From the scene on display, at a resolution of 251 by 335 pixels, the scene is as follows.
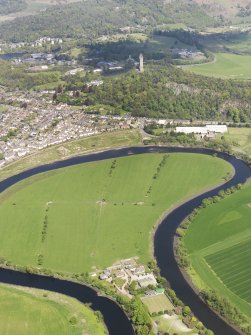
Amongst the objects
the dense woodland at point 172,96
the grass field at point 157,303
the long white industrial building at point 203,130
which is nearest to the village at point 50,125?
the long white industrial building at point 203,130

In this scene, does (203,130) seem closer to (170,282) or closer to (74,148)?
(74,148)

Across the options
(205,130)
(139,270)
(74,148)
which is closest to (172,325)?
(139,270)

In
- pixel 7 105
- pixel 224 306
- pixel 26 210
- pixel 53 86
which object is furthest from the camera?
pixel 53 86

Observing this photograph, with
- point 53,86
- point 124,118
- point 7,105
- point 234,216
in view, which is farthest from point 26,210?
point 53,86

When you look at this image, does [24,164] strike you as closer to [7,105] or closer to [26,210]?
[26,210]

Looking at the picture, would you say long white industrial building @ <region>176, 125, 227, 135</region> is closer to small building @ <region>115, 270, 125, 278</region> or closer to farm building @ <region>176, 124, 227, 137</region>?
farm building @ <region>176, 124, 227, 137</region>
